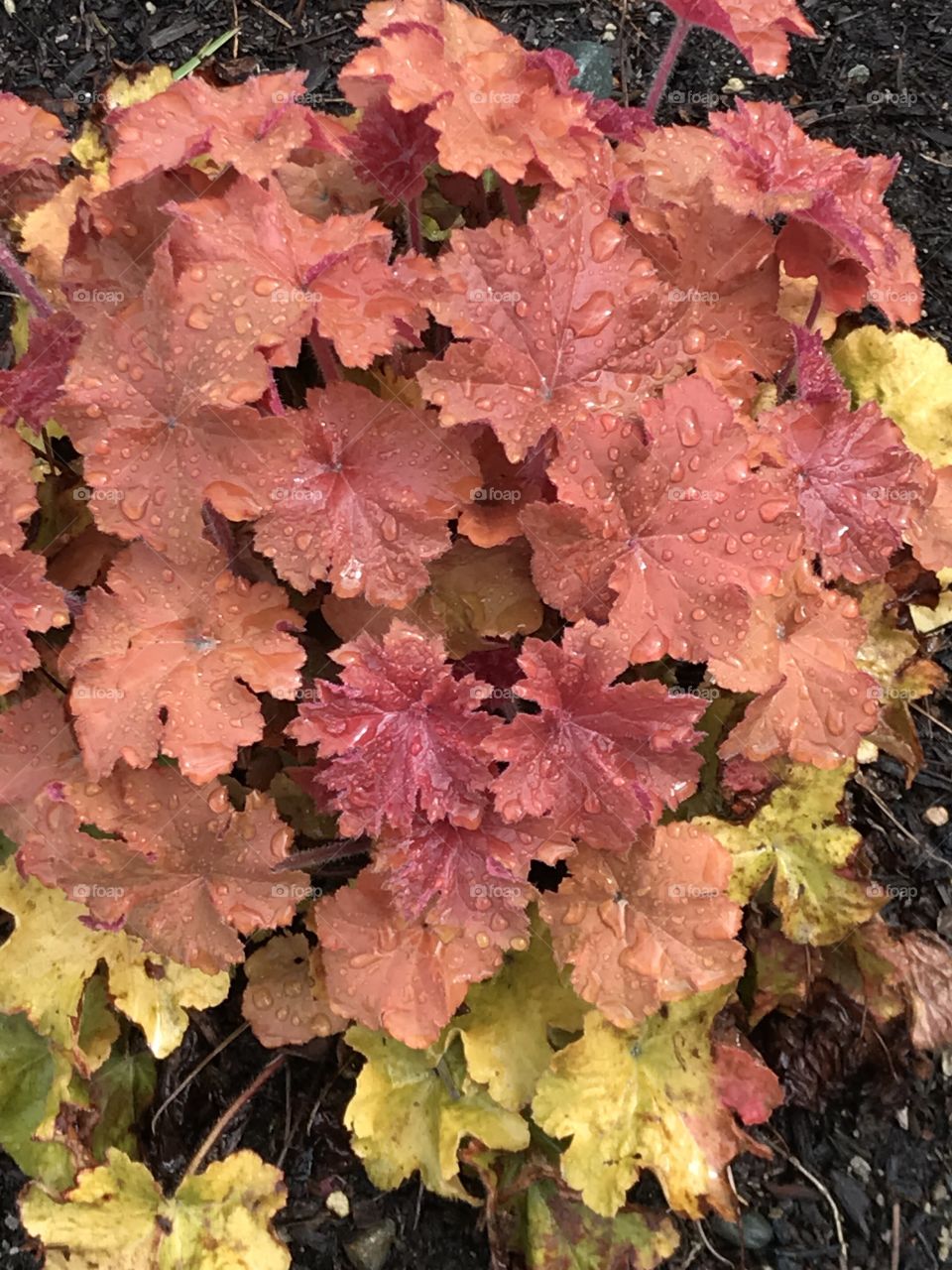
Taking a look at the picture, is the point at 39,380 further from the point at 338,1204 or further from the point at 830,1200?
the point at 830,1200

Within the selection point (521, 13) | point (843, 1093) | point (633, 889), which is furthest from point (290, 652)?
point (521, 13)

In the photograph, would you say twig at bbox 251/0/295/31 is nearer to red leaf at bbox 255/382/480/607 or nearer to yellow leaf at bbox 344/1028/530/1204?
red leaf at bbox 255/382/480/607

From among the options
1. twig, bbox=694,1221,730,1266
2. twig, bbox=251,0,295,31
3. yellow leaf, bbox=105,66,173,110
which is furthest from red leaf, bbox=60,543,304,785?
twig, bbox=251,0,295,31

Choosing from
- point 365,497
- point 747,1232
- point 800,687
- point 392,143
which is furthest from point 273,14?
point 747,1232

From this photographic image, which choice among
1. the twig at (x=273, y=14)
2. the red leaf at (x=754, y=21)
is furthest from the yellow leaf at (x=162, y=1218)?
the twig at (x=273, y=14)

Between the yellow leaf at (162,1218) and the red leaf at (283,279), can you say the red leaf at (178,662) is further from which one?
the yellow leaf at (162,1218)
